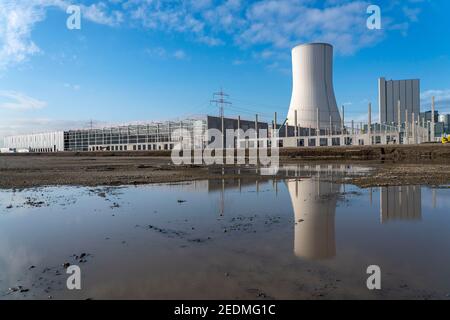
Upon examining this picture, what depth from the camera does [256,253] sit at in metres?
4.62

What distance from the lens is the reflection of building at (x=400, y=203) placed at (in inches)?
270

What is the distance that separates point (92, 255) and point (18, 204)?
5703 mm

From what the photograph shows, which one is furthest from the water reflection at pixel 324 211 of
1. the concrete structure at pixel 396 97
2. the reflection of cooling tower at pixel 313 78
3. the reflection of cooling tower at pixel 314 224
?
the concrete structure at pixel 396 97

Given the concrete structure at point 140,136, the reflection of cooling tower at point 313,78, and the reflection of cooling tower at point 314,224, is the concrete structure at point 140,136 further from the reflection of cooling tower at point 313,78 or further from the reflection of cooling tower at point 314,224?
the reflection of cooling tower at point 314,224

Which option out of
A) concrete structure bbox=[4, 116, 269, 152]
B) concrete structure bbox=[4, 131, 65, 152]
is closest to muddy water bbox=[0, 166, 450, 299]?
concrete structure bbox=[4, 116, 269, 152]

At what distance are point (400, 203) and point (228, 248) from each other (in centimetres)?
548

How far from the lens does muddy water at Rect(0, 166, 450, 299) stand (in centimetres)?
346

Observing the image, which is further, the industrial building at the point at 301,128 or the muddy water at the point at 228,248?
the industrial building at the point at 301,128

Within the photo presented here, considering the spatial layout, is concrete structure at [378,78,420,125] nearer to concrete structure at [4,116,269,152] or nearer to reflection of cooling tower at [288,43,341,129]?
concrete structure at [4,116,269,152]

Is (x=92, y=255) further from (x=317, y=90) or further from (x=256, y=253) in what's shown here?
(x=317, y=90)

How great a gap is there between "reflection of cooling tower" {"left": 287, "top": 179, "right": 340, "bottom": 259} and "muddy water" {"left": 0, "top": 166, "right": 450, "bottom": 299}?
24 millimetres

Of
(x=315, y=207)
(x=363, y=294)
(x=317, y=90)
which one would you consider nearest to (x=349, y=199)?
(x=315, y=207)

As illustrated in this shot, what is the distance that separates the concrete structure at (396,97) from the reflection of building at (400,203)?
315 ft
